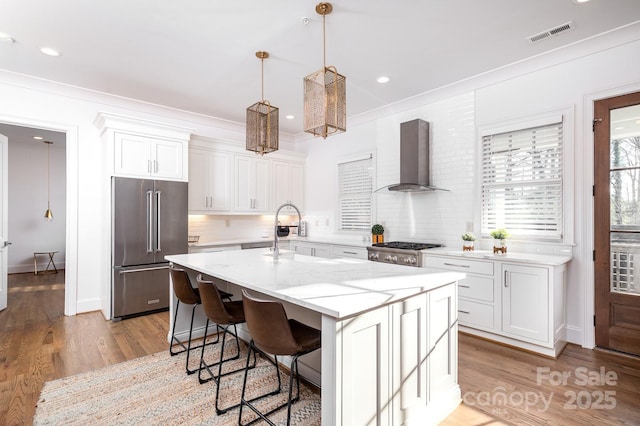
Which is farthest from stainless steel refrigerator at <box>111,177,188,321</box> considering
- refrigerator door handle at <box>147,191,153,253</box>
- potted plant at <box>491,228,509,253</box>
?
potted plant at <box>491,228,509,253</box>

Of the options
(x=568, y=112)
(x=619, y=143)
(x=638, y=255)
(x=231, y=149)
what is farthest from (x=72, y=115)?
(x=638, y=255)

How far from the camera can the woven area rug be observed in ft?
6.81

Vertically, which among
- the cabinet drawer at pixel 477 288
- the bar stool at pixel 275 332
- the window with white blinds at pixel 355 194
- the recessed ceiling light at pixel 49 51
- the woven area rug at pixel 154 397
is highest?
the recessed ceiling light at pixel 49 51

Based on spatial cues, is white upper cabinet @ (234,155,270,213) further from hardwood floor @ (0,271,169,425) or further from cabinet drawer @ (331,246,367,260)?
hardwood floor @ (0,271,169,425)

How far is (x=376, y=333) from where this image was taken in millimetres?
1649

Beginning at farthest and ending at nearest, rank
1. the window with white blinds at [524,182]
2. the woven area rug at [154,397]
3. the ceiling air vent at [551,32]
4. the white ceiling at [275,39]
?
1. the window with white blinds at [524,182]
2. the ceiling air vent at [551,32]
3. the white ceiling at [275,39]
4. the woven area rug at [154,397]

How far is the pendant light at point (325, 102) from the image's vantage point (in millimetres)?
2336

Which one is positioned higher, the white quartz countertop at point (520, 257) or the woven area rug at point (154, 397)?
the white quartz countertop at point (520, 257)

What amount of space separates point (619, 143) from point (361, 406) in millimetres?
3315

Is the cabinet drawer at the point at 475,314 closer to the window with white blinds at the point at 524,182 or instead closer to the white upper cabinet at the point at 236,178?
the window with white blinds at the point at 524,182

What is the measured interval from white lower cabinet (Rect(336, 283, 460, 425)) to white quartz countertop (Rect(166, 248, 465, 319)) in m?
0.08

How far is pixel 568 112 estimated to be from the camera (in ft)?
10.7

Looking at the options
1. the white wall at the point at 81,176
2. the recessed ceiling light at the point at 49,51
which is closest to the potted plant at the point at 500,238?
the white wall at the point at 81,176

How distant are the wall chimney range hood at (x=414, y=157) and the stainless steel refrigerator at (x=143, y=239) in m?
2.99
